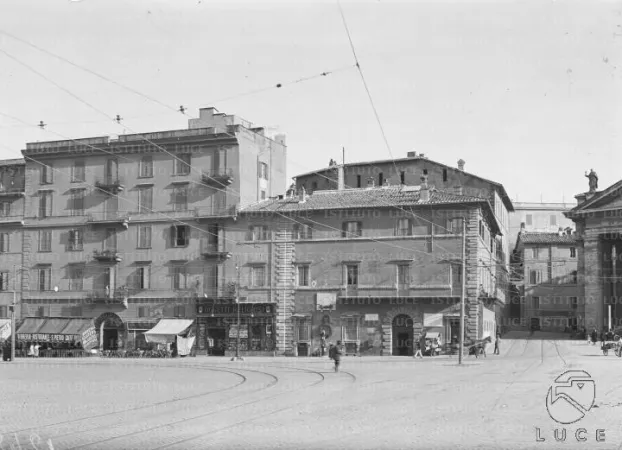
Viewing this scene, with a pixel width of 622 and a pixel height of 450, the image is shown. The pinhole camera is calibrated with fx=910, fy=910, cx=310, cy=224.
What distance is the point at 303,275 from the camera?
5822 cm

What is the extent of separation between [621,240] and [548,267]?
17.5 metres

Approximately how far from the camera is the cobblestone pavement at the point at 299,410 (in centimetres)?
1587

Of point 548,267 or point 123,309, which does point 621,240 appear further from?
point 123,309

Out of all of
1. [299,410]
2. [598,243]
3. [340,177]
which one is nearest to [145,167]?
[340,177]

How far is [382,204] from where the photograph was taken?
56344 millimetres

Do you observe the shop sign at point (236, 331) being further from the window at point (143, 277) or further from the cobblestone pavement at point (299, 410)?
the cobblestone pavement at point (299, 410)

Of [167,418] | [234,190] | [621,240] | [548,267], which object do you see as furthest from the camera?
[548,267]

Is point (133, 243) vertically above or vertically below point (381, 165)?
below

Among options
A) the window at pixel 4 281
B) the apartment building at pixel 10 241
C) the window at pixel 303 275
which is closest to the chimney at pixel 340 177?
the window at pixel 303 275

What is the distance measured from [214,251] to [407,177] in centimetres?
2473

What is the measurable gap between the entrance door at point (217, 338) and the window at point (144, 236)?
24.2 ft

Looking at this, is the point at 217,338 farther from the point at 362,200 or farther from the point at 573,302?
the point at 573,302

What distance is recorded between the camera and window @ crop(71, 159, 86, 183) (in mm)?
63406

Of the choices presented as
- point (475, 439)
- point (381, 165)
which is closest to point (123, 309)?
point (381, 165)
